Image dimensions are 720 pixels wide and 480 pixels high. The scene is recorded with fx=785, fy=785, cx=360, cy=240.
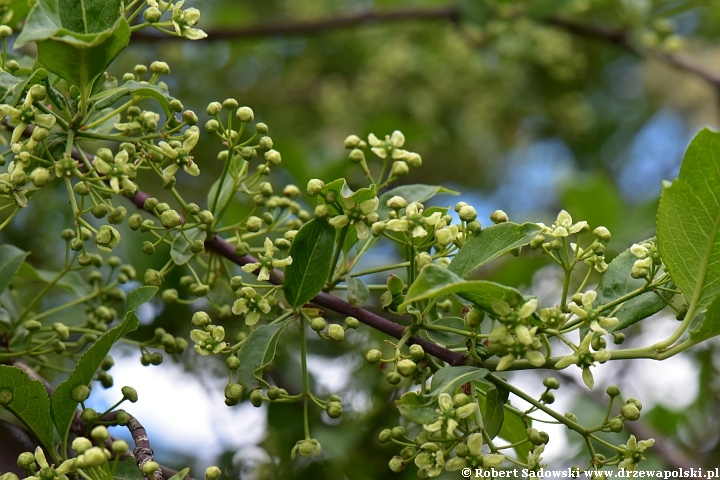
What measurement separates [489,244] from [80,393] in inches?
30.8

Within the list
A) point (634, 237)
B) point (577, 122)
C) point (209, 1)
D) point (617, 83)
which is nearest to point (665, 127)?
point (617, 83)

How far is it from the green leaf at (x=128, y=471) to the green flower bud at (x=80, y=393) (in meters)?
0.14

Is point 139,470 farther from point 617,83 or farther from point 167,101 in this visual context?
point 617,83

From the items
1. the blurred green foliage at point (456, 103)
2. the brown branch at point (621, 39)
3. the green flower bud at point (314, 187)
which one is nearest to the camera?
the green flower bud at point (314, 187)

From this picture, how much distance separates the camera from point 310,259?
4.60ft

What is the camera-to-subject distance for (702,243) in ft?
4.38

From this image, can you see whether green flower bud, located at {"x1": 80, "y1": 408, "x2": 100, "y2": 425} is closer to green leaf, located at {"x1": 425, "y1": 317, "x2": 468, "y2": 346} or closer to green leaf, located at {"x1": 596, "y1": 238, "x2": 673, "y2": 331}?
green leaf, located at {"x1": 425, "y1": 317, "x2": 468, "y2": 346}

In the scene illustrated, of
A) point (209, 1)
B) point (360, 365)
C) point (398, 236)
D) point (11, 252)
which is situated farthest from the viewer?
point (209, 1)

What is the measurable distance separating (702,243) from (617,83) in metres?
5.22

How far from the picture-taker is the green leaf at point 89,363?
1374 millimetres

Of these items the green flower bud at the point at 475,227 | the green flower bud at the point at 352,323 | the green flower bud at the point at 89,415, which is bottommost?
the green flower bud at the point at 89,415

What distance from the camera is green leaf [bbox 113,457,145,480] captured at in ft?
4.57

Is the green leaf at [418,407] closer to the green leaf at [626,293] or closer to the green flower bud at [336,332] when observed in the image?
the green flower bud at [336,332]

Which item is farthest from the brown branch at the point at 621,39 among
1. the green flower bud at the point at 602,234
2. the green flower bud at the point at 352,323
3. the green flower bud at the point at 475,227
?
the green flower bud at the point at 352,323
